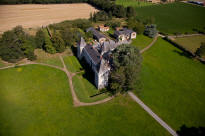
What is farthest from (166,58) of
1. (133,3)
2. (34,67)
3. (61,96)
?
(133,3)

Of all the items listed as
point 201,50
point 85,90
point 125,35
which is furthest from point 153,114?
point 125,35

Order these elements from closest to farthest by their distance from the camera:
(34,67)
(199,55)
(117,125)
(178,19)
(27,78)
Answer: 1. (117,125)
2. (27,78)
3. (34,67)
4. (199,55)
5. (178,19)

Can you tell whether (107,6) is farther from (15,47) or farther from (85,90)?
(85,90)

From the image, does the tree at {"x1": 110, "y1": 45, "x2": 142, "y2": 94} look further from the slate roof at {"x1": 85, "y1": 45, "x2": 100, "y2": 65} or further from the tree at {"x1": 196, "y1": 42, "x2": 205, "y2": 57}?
the tree at {"x1": 196, "y1": 42, "x2": 205, "y2": 57}

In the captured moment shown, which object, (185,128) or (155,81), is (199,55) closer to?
(155,81)

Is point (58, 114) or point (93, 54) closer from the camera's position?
point (58, 114)

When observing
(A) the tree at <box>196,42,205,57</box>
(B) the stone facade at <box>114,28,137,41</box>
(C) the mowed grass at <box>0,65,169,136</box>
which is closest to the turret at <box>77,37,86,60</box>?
A: (C) the mowed grass at <box>0,65,169,136</box>

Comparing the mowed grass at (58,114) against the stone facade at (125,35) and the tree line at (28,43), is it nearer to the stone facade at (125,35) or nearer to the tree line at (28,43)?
the tree line at (28,43)
